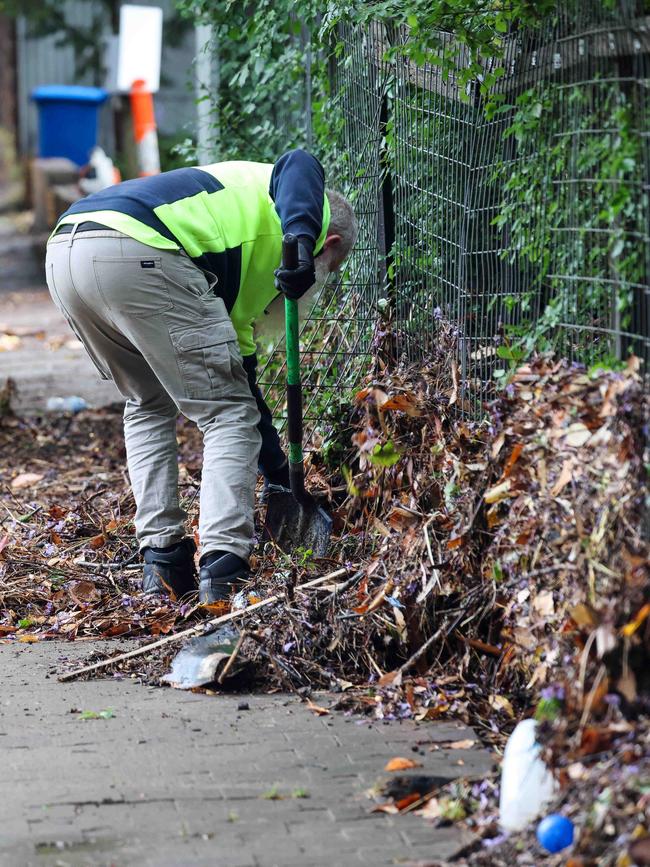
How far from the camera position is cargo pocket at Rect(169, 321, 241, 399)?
4355 mm

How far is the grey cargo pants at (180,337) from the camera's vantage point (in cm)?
429

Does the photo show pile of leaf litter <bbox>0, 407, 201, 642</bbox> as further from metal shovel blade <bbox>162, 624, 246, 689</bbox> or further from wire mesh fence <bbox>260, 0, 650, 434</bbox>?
wire mesh fence <bbox>260, 0, 650, 434</bbox>

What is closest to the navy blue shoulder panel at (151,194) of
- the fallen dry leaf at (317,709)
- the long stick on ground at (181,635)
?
the long stick on ground at (181,635)

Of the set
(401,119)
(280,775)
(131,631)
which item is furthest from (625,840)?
(401,119)

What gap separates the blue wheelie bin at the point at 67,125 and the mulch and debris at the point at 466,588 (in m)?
12.7

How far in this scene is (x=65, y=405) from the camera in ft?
26.3

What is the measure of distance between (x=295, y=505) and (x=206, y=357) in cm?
83

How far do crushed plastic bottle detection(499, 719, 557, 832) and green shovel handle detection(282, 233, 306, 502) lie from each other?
211 centimetres

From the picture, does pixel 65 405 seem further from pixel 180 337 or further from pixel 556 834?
pixel 556 834

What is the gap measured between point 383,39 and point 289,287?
1.35m

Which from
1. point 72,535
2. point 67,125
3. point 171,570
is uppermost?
point 67,125

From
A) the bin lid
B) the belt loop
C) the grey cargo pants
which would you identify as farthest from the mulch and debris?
the bin lid

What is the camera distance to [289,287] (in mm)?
4375

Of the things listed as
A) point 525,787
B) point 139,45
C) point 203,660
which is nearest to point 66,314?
point 203,660
